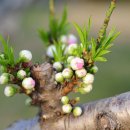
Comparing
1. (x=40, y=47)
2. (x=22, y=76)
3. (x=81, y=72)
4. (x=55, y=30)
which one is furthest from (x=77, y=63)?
(x=40, y=47)

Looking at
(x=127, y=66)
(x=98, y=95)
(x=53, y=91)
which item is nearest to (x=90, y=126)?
(x=53, y=91)

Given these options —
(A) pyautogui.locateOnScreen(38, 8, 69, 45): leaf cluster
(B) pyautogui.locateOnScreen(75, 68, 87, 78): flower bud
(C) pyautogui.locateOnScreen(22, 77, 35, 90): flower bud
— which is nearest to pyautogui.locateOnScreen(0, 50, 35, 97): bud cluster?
(C) pyautogui.locateOnScreen(22, 77, 35, 90): flower bud

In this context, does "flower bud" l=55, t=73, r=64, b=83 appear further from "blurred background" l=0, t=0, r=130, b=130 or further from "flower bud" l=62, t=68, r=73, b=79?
"blurred background" l=0, t=0, r=130, b=130

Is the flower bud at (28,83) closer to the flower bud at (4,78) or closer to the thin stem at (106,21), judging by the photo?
the flower bud at (4,78)

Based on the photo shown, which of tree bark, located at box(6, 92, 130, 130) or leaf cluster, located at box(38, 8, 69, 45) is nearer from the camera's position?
tree bark, located at box(6, 92, 130, 130)

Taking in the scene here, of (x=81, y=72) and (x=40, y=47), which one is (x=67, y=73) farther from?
(x=40, y=47)

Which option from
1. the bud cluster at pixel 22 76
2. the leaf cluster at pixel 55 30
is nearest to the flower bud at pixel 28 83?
the bud cluster at pixel 22 76
